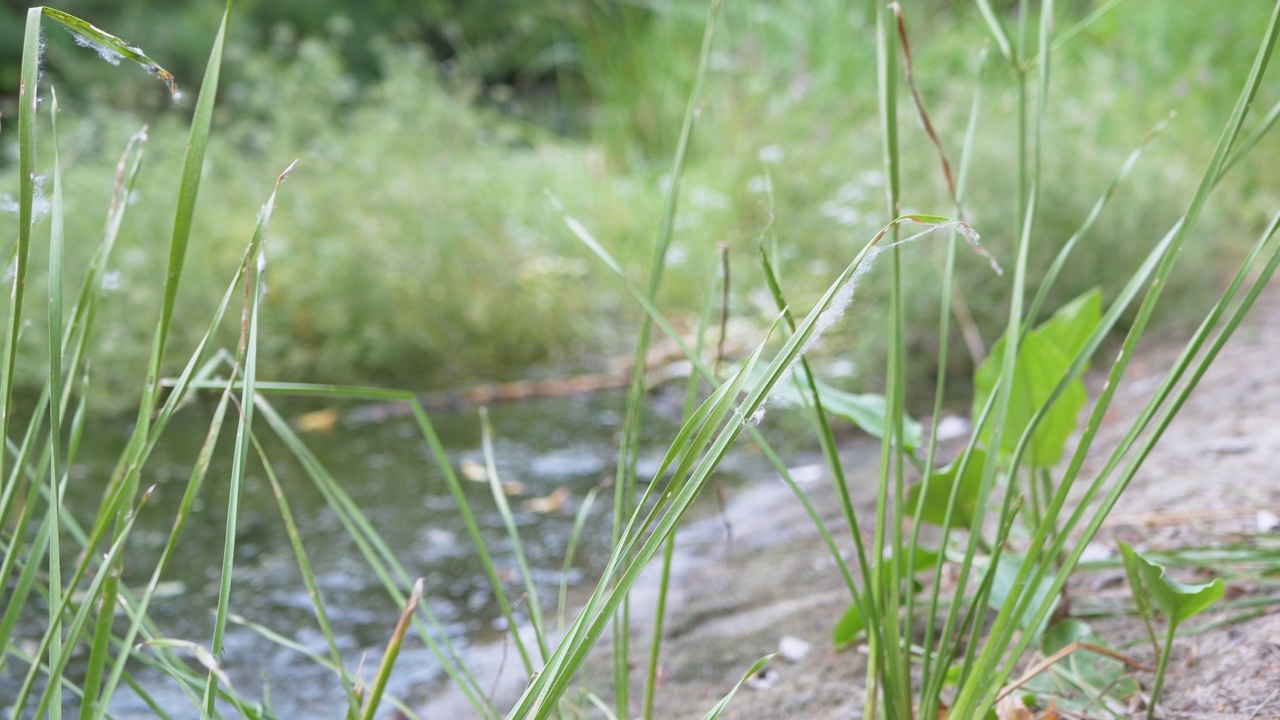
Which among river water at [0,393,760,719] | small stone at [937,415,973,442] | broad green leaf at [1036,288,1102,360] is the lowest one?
river water at [0,393,760,719]

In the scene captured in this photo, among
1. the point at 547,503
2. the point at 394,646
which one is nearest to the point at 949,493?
the point at 394,646

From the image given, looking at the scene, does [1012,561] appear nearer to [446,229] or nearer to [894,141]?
[894,141]

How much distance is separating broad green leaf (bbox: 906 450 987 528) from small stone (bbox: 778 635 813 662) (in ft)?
0.85

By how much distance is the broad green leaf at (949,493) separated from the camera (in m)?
0.82

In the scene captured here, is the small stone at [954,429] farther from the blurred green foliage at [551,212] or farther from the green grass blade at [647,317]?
the green grass blade at [647,317]

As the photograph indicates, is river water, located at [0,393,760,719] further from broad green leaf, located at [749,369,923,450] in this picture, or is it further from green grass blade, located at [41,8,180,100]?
green grass blade, located at [41,8,180,100]

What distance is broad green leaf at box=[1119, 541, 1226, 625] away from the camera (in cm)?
67

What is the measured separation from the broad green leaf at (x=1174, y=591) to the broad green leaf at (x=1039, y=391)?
22 cm

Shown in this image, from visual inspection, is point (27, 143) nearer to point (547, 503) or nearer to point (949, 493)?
point (949, 493)

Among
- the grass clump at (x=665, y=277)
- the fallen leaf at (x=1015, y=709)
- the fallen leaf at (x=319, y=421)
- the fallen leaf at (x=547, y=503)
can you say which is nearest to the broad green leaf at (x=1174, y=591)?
the grass clump at (x=665, y=277)

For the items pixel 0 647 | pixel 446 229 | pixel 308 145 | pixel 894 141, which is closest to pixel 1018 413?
pixel 894 141

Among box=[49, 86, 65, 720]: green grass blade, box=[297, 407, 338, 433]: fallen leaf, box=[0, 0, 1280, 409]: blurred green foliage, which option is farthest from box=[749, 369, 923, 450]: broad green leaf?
box=[297, 407, 338, 433]: fallen leaf

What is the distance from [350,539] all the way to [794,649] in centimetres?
91

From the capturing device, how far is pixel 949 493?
0.85 meters
